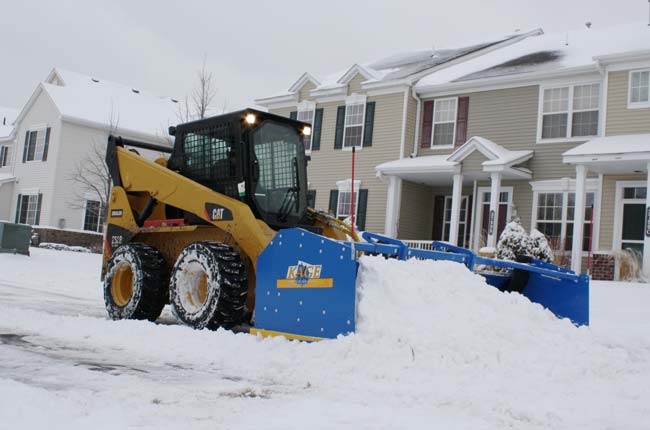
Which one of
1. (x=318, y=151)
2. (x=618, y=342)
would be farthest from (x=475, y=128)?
(x=618, y=342)

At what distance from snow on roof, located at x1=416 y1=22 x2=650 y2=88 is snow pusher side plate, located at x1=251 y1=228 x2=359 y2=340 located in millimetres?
14558

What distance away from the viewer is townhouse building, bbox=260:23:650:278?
18062 millimetres

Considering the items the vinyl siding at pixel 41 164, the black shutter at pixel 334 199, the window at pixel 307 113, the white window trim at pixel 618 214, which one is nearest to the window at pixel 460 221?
the black shutter at pixel 334 199

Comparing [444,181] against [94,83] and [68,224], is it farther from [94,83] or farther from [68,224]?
[94,83]

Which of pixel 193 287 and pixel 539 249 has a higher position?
pixel 539 249

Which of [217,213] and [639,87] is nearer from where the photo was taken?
[217,213]

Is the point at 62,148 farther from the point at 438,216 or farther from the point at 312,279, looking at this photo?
the point at 312,279

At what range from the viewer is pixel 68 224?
31797 mm

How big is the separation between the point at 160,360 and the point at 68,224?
1092 inches

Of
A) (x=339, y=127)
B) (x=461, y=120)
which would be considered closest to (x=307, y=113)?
(x=339, y=127)

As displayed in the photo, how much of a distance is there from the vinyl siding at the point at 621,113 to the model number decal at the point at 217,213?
13.7 meters

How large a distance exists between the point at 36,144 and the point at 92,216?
4585mm

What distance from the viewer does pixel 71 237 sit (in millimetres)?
28016

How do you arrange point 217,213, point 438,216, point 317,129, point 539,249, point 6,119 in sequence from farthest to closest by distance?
point 6,119
point 317,129
point 438,216
point 539,249
point 217,213
